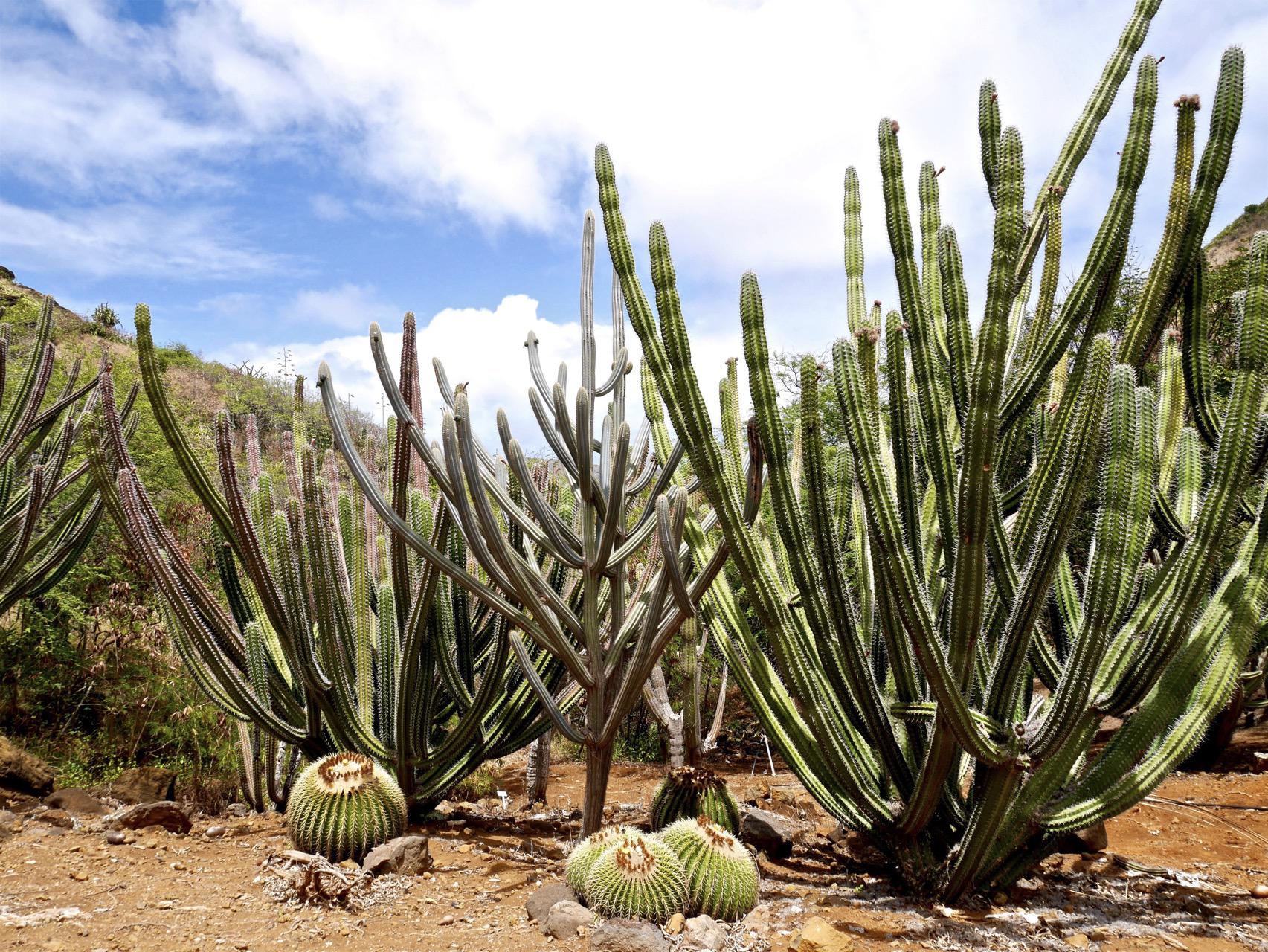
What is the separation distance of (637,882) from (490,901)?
0.78 m

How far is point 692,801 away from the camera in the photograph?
4.48 meters

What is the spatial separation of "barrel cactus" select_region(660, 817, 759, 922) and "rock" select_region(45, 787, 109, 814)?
3.28m

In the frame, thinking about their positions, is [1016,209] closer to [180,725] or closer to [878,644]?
[878,644]

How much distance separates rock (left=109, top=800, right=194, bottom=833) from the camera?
4.63m

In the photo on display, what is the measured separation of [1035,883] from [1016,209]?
3115mm

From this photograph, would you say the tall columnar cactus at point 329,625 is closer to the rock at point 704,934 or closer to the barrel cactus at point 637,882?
the barrel cactus at point 637,882

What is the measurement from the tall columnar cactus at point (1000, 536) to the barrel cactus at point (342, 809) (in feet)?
5.84

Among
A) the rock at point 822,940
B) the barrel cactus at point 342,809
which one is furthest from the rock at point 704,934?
the barrel cactus at point 342,809

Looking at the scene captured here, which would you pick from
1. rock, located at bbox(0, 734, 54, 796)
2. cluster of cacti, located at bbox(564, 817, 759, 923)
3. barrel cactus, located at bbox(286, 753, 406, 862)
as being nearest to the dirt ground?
cluster of cacti, located at bbox(564, 817, 759, 923)

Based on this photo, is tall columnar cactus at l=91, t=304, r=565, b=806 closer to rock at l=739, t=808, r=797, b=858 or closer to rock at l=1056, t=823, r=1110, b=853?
rock at l=739, t=808, r=797, b=858

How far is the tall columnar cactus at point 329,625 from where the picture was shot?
14.6 ft

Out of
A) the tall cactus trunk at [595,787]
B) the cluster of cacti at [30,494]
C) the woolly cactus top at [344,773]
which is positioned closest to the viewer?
the woolly cactus top at [344,773]

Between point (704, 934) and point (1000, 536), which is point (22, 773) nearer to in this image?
point (704, 934)

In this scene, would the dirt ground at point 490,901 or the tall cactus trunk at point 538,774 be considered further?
the tall cactus trunk at point 538,774
